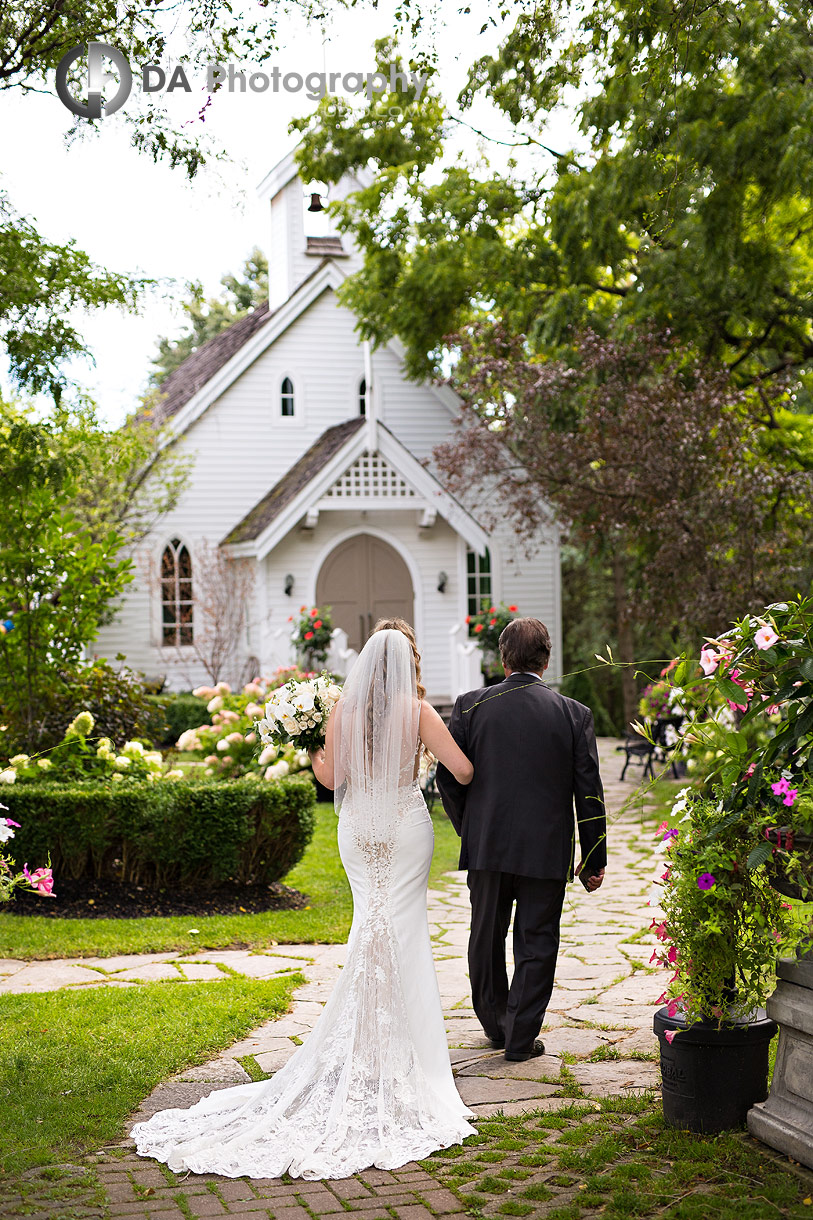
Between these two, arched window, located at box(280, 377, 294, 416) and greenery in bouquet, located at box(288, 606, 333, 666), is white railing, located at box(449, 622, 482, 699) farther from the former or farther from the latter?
arched window, located at box(280, 377, 294, 416)

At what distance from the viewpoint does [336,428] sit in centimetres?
2122

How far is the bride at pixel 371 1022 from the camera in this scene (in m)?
4.30

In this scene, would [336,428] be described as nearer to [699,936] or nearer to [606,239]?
[606,239]

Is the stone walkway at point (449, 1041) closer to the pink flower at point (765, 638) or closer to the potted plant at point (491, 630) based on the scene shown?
the pink flower at point (765, 638)

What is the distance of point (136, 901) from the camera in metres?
8.74

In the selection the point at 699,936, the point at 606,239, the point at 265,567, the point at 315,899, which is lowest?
the point at 315,899

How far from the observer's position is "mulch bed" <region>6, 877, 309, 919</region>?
27.9 ft

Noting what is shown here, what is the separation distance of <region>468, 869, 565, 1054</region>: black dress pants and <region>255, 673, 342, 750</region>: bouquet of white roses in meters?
0.99

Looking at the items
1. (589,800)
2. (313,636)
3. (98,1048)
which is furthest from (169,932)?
(313,636)

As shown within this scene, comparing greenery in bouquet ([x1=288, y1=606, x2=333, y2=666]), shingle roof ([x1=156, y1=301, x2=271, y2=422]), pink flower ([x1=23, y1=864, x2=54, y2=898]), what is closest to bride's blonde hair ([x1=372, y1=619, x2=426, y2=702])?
pink flower ([x1=23, y1=864, x2=54, y2=898])

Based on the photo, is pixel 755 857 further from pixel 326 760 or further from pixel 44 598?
pixel 44 598

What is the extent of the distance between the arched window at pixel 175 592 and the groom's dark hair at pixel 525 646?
1542 cm

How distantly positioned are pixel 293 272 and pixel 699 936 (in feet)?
65.3

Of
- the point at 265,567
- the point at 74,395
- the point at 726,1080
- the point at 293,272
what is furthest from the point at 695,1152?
the point at 293,272
